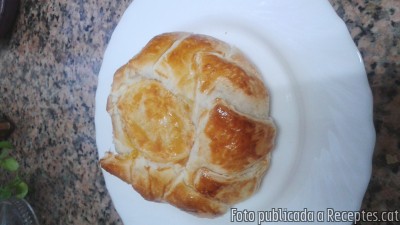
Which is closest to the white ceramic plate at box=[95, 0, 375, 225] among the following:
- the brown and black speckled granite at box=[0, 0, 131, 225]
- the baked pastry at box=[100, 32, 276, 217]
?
the baked pastry at box=[100, 32, 276, 217]

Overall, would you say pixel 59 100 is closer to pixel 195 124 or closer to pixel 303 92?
pixel 195 124

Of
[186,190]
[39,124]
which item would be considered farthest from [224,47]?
[39,124]

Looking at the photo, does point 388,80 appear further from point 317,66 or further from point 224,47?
point 224,47

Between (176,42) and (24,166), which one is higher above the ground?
(176,42)

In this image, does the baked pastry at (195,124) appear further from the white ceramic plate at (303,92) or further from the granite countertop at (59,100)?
the granite countertop at (59,100)

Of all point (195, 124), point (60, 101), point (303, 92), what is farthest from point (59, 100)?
point (303, 92)

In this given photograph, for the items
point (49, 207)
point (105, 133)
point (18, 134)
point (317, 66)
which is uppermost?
point (317, 66)

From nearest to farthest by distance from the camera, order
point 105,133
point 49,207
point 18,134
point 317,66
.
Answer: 1. point 317,66
2. point 105,133
3. point 49,207
4. point 18,134
